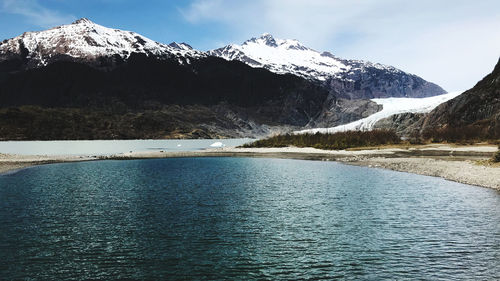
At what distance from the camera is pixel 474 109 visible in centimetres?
16925

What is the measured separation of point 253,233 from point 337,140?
362 feet

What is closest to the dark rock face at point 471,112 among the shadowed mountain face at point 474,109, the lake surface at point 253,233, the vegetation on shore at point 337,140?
the shadowed mountain face at point 474,109

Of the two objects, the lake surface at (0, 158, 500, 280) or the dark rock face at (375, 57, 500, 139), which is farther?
the dark rock face at (375, 57, 500, 139)

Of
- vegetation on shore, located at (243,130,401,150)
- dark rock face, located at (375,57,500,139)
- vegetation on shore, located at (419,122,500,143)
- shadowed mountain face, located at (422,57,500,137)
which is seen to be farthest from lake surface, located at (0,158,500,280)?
shadowed mountain face, located at (422,57,500,137)

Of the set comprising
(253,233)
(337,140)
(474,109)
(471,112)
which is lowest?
(253,233)

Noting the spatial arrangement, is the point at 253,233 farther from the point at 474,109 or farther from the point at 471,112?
the point at 474,109

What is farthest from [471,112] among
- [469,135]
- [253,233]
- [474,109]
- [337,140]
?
[253,233]

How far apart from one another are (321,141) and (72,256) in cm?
12110

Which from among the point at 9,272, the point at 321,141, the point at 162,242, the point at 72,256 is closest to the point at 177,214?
the point at 162,242

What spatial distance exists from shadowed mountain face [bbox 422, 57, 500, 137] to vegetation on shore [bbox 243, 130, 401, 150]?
38.4 m

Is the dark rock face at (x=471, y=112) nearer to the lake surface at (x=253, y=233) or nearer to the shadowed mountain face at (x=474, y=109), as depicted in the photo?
the shadowed mountain face at (x=474, y=109)

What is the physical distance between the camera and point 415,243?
79.3ft

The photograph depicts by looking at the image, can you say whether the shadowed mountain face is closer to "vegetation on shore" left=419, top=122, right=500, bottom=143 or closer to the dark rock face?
the dark rock face

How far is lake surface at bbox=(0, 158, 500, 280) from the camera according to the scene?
66.7ft
